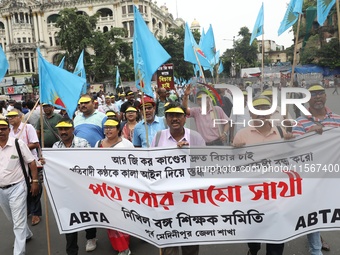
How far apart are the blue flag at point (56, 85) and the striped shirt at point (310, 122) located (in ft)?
8.77

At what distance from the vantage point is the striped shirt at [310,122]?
3.17m

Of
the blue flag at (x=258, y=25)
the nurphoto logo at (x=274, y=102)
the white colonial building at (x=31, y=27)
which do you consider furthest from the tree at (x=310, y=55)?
the nurphoto logo at (x=274, y=102)

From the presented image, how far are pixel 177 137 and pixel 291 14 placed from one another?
3447mm

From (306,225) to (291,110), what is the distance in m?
1.06

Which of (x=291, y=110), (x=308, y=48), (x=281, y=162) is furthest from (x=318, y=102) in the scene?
(x=308, y=48)

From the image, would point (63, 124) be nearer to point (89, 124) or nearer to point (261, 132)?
point (89, 124)

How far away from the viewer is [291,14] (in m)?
5.59

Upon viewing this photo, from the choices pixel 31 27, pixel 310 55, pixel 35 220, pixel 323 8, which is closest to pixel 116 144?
pixel 35 220

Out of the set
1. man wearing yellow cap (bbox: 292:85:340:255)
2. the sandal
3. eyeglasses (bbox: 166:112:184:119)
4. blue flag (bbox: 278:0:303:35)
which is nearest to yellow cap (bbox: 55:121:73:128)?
eyeglasses (bbox: 166:112:184:119)

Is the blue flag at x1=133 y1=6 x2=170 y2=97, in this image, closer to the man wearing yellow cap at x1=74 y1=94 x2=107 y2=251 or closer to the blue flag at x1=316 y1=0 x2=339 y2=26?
the man wearing yellow cap at x1=74 y1=94 x2=107 y2=251

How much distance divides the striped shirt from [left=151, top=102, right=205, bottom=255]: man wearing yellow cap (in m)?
0.90

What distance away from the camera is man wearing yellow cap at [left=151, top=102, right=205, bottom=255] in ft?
10.8

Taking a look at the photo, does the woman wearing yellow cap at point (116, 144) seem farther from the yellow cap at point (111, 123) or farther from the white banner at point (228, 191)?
the white banner at point (228, 191)

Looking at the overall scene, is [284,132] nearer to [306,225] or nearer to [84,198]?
[306,225]
